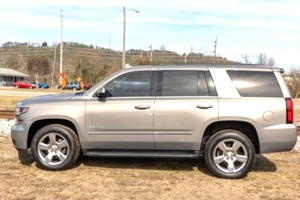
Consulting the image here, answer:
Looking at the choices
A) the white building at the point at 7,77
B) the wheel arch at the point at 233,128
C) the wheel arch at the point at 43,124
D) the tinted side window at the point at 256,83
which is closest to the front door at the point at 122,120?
the wheel arch at the point at 43,124

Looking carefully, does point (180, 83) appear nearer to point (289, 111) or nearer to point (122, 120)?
point (122, 120)

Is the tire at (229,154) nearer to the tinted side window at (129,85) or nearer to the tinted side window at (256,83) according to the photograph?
the tinted side window at (256,83)

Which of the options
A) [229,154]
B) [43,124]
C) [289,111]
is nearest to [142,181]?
[229,154]

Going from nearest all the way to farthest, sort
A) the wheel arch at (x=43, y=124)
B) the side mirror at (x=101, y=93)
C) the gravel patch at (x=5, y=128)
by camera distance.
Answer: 1. the side mirror at (x=101, y=93)
2. the wheel arch at (x=43, y=124)
3. the gravel patch at (x=5, y=128)

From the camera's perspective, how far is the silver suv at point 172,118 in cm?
521

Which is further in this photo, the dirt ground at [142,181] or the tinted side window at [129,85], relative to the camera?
the tinted side window at [129,85]

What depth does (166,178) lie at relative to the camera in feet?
17.3

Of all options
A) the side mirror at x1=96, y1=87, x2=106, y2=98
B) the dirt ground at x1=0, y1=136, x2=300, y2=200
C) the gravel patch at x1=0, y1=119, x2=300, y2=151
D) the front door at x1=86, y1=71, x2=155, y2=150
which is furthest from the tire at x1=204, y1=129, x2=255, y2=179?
the gravel patch at x1=0, y1=119, x2=300, y2=151

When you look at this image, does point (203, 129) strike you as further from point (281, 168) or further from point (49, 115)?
point (49, 115)

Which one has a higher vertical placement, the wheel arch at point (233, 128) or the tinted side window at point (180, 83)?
the tinted side window at point (180, 83)

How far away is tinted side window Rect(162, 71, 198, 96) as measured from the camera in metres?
5.39

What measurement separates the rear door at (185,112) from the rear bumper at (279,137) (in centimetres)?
85

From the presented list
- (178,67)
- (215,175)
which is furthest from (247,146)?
(178,67)

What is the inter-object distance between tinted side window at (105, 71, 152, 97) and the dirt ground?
1364mm
